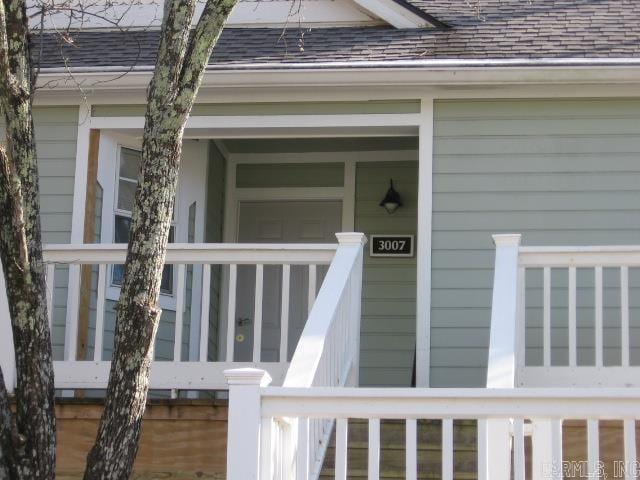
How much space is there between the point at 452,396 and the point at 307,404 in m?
0.58

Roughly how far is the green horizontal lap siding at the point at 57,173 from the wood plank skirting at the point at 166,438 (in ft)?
5.05

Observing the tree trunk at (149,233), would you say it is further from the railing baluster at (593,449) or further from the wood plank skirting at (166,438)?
the railing baluster at (593,449)

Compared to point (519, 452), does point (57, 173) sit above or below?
above

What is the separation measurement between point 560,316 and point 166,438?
2.83 m

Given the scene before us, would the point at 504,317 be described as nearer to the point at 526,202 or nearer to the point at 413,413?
the point at 413,413

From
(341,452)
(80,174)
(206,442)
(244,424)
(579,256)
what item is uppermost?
(80,174)

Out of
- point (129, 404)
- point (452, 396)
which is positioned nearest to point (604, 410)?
point (452, 396)

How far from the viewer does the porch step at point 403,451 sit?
629cm

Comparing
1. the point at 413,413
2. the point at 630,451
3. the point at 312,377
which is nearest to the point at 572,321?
the point at 312,377

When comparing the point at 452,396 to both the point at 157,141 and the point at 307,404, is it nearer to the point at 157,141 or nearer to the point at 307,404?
the point at 307,404

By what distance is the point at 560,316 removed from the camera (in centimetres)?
796

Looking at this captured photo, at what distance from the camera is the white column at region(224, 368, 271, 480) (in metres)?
4.62

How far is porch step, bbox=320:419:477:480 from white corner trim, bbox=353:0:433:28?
11.9 feet

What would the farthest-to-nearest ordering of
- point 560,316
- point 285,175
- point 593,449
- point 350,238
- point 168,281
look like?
point 285,175 < point 168,281 < point 560,316 < point 350,238 < point 593,449
